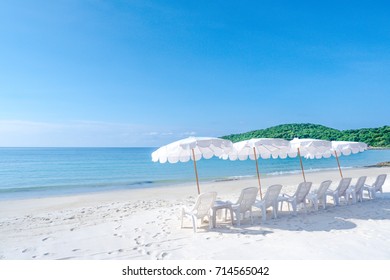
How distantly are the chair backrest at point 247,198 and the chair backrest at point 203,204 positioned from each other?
2.33 ft

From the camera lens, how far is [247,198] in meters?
6.14

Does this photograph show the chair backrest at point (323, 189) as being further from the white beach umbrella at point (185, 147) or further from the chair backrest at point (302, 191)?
the white beach umbrella at point (185, 147)

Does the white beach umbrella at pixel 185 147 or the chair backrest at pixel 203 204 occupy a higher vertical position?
the white beach umbrella at pixel 185 147

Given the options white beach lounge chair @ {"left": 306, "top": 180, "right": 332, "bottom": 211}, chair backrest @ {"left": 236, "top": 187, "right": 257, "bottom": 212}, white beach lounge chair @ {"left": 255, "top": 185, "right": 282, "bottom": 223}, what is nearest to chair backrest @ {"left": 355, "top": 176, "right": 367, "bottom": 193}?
white beach lounge chair @ {"left": 306, "top": 180, "right": 332, "bottom": 211}

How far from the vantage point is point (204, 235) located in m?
5.45

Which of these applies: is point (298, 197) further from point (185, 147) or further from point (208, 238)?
point (185, 147)

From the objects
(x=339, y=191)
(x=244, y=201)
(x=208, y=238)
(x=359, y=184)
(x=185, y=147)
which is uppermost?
(x=185, y=147)

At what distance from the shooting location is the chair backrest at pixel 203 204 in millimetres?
5645

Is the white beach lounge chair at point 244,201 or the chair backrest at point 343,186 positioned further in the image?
the chair backrest at point 343,186

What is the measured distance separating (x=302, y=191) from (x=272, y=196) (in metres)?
0.98

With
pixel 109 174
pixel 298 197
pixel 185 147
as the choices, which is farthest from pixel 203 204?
pixel 109 174

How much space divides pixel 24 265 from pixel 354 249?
539 cm

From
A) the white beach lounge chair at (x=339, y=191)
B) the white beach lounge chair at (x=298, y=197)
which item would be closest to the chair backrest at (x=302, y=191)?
the white beach lounge chair at (x=298, y=197)

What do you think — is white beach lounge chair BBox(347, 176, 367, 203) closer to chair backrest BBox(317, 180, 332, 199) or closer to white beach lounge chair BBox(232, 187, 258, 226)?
chair backrest BBox(317, 180, 332, 199)
